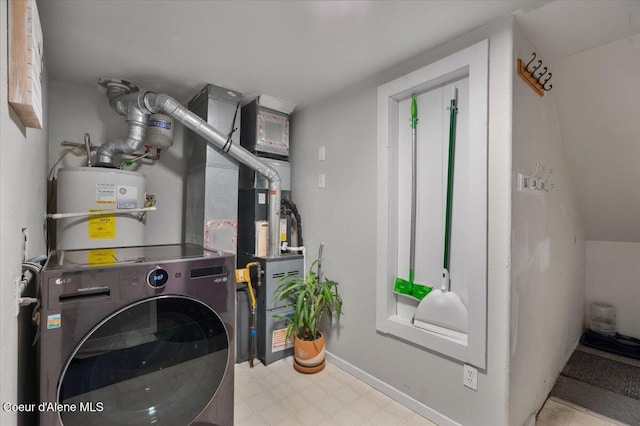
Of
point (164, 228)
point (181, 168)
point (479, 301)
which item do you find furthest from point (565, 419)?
point (181, 168)

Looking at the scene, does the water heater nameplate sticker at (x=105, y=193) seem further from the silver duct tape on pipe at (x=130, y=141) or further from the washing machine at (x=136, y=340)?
the washing machine at (x=136, y=340)

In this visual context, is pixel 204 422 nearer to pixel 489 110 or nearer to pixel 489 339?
pixel 489 339

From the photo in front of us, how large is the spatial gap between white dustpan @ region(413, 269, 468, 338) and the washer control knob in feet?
4.59

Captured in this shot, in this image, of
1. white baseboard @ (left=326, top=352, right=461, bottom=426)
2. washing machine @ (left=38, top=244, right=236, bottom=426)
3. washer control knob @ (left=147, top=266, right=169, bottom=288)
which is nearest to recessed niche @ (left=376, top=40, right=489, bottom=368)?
white baseboard @ (left=326, top=352, right=461, bottom=426)

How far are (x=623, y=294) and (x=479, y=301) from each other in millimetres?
2548

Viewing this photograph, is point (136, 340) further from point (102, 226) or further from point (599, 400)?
point (599, 400)

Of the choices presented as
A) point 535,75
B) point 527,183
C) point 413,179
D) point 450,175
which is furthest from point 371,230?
point 535,75

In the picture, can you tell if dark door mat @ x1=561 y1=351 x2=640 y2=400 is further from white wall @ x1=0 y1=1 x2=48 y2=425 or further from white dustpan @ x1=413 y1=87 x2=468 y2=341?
white wall @ x1=0 y1=1 x2=48 y2=425

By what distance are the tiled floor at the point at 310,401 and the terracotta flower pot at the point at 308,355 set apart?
1.8 inches

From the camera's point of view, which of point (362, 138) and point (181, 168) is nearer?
point (362, 138)

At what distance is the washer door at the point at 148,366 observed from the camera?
1010 millimetres

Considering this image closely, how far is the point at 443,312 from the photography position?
1.60m

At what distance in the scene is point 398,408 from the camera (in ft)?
5.49

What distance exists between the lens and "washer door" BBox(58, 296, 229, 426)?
101cm
